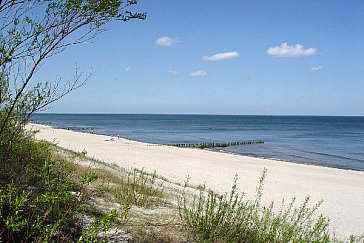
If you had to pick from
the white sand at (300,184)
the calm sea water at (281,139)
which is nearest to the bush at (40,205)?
the calm sea water at (281,139)

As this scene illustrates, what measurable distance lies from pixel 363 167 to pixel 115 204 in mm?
26879

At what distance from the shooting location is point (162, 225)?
5746 millimetres

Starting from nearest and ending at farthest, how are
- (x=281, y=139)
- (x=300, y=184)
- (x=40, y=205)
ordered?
(x=40, y=205) < (x=300, y=184) < (x=281, y=139)

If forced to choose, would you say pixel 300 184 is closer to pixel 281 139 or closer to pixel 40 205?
pixel 40 205

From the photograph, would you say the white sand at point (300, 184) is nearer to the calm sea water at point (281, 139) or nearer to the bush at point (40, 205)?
the bush at point (40, 205)

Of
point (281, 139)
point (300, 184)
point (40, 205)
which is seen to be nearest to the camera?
point (40, 205)

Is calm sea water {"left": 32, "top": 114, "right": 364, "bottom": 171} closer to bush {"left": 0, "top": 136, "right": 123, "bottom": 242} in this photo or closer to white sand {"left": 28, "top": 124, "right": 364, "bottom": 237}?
bush {"left": 0, "top": 136, "right": 123, "bottom": 242}

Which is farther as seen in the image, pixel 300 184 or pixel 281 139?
pixel 281 139

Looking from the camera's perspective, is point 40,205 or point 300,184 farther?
point 300,184

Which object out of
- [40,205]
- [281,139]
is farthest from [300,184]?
[281,139]

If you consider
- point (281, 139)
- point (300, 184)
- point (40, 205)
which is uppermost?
point (40, 205)

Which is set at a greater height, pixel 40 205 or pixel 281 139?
pixel 40 205

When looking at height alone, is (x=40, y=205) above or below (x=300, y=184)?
above

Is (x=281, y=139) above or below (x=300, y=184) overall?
below
